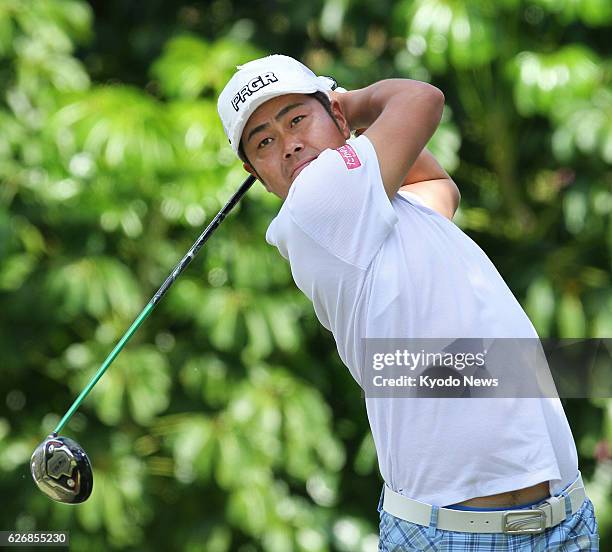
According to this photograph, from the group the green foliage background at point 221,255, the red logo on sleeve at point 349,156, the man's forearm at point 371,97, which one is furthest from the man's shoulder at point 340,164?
the green foliage background at point 221,255

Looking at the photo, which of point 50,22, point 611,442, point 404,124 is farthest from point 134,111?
point 404,124

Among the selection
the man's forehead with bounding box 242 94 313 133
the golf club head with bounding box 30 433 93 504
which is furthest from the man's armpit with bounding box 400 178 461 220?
the golf club head with bounding box 30 433 93 504

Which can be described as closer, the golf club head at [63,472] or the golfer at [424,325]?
the golfer at [424,325]

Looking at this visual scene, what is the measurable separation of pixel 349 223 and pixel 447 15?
206cm

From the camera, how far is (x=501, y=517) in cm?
130

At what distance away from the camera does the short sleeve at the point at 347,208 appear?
1.31 meters

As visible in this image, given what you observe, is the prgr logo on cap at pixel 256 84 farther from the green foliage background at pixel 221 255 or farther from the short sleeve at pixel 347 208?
the green foliage background at pixel 221 255

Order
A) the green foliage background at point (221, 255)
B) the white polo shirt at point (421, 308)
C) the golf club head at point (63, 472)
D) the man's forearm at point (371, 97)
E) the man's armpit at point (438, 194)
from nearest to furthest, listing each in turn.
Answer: the white polo shirt at point (421, 308), the man's forearm at point (371, 97), the man's armpit at point (438, 194), the golf club head at point (63, 472), the green foliage background at point (221, 255)

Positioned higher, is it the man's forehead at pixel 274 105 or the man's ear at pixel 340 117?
the man's ear at pixel 340 117

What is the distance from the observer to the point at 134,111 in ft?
10.3

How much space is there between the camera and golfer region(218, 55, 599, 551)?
1.29 meters

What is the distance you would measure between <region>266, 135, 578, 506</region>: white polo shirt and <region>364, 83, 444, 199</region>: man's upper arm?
2 cm

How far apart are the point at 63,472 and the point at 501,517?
0.70 meters

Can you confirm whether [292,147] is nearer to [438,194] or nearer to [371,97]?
[371,97]
